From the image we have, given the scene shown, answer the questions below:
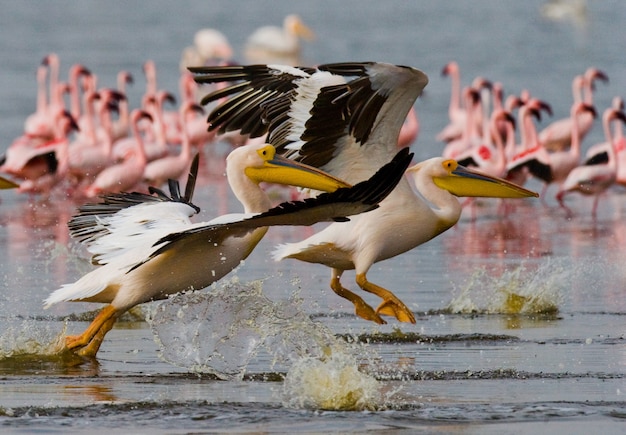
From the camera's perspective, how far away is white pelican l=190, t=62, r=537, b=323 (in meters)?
8.81

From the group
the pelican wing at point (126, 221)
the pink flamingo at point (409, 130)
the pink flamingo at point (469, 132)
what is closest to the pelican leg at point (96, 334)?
the pelican wing at point (126, 221)

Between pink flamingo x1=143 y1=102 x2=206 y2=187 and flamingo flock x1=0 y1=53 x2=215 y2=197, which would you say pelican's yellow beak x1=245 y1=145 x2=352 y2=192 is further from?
pink flamingo x1=143 y1=102 x2=206 y2=187

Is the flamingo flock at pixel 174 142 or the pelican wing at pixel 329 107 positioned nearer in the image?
the pelican wing at pixel 329 107

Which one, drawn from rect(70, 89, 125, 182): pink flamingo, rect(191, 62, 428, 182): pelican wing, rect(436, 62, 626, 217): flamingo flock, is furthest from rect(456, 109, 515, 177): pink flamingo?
rect(191, 62, 428, 182): pelican wing

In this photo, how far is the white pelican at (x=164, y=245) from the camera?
7.47 m

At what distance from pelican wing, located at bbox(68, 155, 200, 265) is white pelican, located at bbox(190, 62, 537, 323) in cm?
84

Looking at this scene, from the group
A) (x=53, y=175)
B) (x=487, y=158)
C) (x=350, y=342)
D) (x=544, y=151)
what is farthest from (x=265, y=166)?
(x=544, y=151)

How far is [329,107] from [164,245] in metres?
2.12

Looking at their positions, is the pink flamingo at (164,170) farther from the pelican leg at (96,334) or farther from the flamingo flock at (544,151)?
the pelican leg at (96,334)

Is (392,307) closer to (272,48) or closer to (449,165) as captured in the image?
(449,165)

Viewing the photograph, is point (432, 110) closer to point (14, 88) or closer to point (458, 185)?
point (14, 88)

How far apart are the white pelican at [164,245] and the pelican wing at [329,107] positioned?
3.25 feet

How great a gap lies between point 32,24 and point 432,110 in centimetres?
2438

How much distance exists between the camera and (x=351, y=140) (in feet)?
29.8
